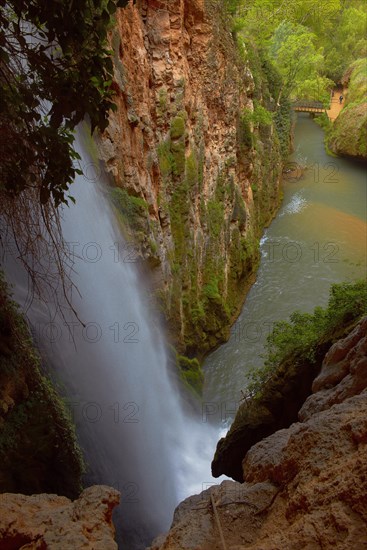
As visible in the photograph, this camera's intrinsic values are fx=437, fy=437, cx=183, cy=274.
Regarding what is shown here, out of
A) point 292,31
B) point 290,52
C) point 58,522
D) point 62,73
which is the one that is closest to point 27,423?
point 58,522

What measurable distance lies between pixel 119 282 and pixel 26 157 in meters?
6.33

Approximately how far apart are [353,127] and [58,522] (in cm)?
2830

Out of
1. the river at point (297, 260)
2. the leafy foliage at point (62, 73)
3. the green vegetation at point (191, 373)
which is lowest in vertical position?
the river at point (297, 260)

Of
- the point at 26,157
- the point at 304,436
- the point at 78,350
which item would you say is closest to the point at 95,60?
the point at 26,157

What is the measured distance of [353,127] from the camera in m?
27.2

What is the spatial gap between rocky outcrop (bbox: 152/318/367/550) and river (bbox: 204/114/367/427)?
16.3ft

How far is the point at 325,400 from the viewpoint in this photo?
6.30 m

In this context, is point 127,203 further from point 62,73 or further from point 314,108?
point 314,108

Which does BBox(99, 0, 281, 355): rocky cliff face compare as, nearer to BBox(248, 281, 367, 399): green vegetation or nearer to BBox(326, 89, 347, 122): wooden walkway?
BBox(248, 281, 367, 399): green vegetation

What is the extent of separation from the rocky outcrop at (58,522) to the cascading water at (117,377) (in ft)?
8.91

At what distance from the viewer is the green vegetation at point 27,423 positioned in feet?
18.3

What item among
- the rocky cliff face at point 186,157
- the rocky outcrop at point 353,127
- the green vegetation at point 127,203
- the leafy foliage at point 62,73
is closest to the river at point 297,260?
the rocky cliff face at point 186,157

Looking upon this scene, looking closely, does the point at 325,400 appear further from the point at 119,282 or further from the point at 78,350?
the point at 119,282

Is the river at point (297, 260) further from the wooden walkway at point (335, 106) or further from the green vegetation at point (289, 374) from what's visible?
the wooden walkway at point (335, 106)
